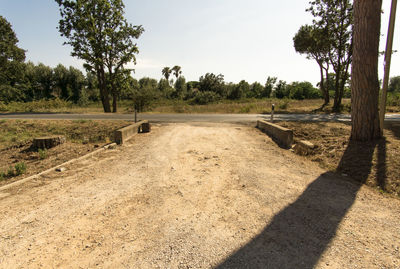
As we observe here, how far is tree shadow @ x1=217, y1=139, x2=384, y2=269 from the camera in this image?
7.54 feet

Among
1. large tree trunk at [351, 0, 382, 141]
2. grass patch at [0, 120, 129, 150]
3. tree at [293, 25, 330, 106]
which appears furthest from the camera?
tree at [293, 25, 330, 106]

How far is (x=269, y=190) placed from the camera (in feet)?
13.3

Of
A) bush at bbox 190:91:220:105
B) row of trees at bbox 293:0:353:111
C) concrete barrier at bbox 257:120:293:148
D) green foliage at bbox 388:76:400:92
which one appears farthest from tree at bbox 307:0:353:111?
green foliage at bbox 388:76:400:92

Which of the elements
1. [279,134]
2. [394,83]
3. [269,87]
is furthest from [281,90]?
[279,134]

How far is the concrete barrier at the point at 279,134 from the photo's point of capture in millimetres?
7509

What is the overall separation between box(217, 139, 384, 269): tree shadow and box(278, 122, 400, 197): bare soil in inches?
22.1

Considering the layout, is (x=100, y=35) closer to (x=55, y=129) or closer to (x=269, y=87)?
(x=55, y=129)

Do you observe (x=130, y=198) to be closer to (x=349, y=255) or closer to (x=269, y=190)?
(x=269, y=190)

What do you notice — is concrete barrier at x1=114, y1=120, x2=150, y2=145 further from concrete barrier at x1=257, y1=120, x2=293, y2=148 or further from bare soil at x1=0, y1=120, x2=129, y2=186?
concrete barrier at x1=257, y1=120, x2=293, y2=148

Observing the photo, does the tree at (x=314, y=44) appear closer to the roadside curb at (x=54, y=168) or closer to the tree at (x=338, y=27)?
the tree at (x=338, y=27)

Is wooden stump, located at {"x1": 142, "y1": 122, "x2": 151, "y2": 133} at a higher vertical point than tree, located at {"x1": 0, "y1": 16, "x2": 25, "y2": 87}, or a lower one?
lower

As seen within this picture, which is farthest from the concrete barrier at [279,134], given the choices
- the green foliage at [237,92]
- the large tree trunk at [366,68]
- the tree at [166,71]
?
the tree at [166,71]

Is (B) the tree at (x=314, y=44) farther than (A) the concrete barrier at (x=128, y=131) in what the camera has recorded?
Yes

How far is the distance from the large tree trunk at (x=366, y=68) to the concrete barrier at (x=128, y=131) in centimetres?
789
